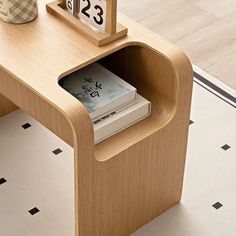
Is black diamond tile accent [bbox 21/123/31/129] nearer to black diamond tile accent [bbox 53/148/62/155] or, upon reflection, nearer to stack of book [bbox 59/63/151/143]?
black diamond tile accent [bbox 53/148/62/155]

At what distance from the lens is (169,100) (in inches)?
83.0

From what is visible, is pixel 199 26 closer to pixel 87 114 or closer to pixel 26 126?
pixel 26 126

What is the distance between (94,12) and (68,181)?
0.63 meters

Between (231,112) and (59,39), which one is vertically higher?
(59,39)

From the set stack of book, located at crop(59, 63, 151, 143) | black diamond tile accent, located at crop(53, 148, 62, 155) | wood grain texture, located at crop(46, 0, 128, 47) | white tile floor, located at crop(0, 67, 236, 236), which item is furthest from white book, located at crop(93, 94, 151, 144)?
black diamond tile accent, located at crop(53, 148, 62, 155)

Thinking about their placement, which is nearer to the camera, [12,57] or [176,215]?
[12,57]

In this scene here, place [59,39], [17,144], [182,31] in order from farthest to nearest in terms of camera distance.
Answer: [182,31]
[17,144]
[59,39]

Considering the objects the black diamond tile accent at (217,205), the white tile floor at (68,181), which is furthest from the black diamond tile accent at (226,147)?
the black diamond tile accent at (217,205)

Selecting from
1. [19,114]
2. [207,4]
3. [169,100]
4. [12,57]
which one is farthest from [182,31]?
[12,57]

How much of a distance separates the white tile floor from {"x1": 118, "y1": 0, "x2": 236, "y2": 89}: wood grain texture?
278 mm

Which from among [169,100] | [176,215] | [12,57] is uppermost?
[12,57]

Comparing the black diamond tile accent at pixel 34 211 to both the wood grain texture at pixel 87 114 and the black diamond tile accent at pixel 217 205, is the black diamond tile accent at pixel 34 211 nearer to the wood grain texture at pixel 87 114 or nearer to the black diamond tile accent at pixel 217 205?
the wood grain texture at pixel 87 114

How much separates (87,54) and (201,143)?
0.72 meters

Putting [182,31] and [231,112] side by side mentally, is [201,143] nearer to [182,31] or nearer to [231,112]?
[231,112]
